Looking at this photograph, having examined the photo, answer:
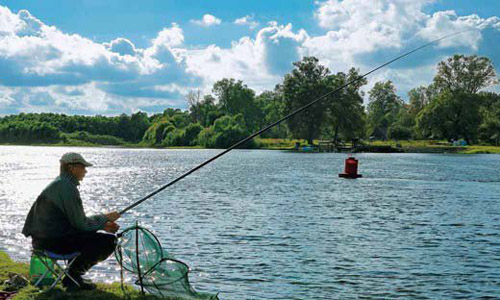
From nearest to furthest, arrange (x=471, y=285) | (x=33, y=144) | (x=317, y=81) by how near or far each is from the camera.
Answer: (x=471, y=285)
(x=317, y=81)
(x=33, y=144)

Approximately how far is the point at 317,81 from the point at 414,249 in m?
114

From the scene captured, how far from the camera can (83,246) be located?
7.74m

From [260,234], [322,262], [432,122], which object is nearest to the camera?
[322,262]

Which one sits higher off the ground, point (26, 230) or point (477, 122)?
point (477, 122)

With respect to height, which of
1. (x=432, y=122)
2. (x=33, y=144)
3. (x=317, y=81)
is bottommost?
(x=33, y=144)

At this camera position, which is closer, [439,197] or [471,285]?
[471,285]

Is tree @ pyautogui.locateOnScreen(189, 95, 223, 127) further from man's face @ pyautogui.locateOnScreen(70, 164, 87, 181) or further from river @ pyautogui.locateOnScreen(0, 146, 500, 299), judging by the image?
man's face @ pyautogui.locateOnScreen(70, 164, 87, 181)

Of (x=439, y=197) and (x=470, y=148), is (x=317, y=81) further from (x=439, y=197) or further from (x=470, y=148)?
(x=439, y=197)

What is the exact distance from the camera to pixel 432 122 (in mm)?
116375

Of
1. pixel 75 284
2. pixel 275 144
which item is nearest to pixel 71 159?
pixel 75 284

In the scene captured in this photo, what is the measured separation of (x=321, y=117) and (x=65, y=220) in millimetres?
120408

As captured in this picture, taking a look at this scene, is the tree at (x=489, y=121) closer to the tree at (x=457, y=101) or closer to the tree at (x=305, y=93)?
the tree at (x=457, y=101)

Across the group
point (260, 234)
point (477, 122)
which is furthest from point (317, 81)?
point (260, 234)

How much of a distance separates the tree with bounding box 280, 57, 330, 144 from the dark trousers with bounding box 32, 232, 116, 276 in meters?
118
